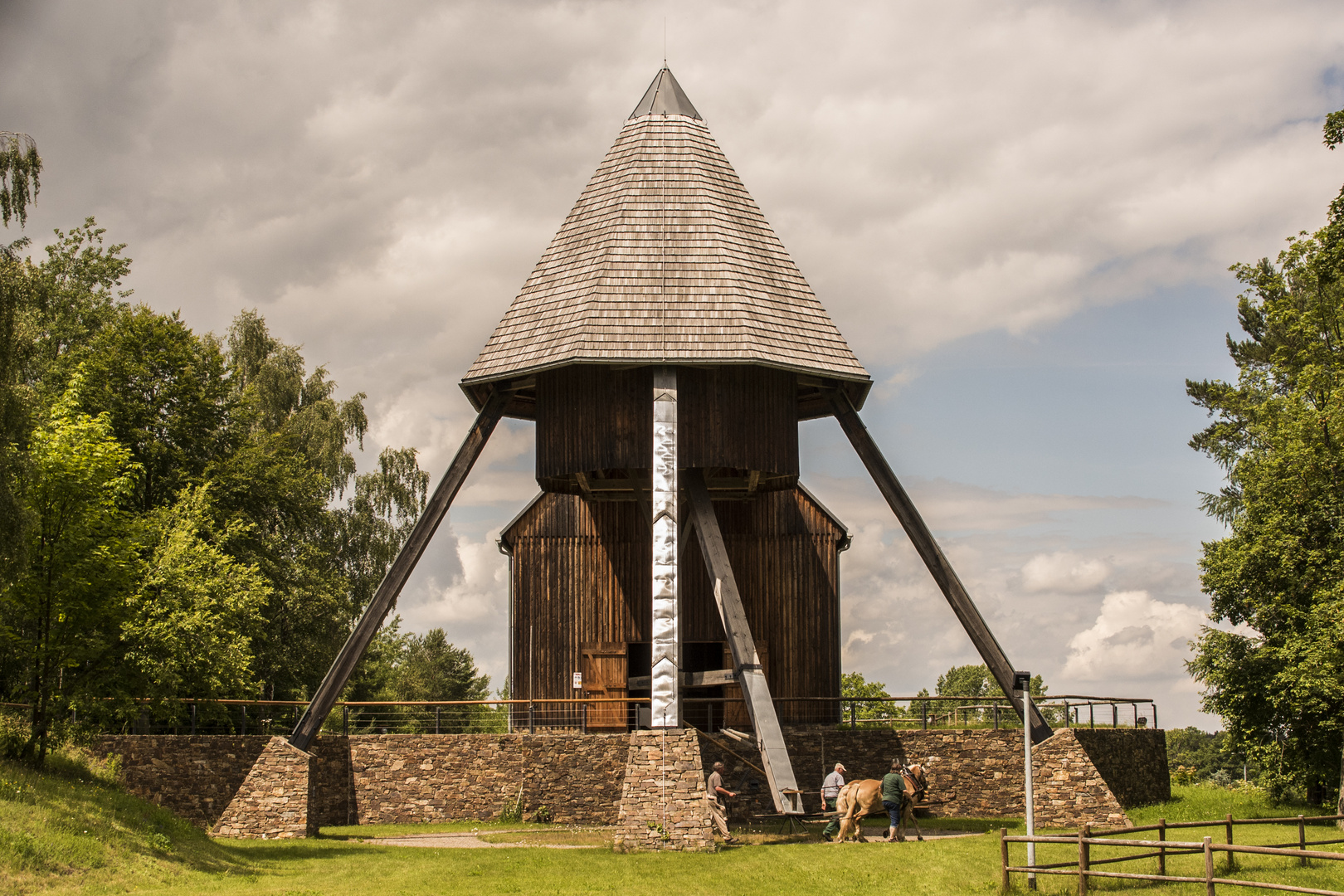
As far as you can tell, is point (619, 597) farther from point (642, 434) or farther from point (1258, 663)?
point (1258, 663)

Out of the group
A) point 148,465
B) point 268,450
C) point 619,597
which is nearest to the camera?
point 619,597

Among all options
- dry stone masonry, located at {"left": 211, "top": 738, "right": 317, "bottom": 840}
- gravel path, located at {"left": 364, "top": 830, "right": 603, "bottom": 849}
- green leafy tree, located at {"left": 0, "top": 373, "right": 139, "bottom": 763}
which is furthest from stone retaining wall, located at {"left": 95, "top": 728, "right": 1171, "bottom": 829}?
green leafy tree, located at {"left": 0, "top": 373, "right": 139, "bottom": 763}

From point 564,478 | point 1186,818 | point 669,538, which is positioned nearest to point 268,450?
point 564,478

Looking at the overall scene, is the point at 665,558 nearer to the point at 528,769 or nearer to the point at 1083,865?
the point at 528,769

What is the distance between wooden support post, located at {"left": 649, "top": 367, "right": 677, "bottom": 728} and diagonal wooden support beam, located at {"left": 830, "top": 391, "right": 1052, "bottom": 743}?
12.7ft

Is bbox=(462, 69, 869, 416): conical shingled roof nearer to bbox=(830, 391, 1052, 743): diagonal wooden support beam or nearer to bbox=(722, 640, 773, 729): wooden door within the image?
bbox=(830, 391, 1052, 743): diagonal wooden support beam

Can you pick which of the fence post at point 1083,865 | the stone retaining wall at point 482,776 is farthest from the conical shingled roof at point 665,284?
the fence post at point 1083,865

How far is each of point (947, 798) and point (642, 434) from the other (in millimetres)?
9955

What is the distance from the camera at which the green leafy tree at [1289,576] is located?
23.3 metres

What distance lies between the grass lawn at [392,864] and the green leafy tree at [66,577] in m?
1.53

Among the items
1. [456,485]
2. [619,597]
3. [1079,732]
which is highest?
[456,485]

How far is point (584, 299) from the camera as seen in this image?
21.2m

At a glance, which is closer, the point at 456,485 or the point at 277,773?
the point at 277,773

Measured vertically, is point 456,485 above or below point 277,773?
above
